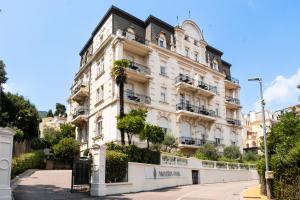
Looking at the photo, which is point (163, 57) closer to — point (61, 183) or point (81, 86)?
point (81, 86)

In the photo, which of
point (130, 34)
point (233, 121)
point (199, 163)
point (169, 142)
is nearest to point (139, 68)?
point (130, 34)

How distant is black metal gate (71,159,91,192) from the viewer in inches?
764

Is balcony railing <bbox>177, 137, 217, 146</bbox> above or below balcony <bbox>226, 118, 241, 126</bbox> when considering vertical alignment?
below

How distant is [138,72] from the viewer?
33844 millimetres

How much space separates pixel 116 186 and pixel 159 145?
38.2 ft

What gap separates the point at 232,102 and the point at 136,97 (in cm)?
1892

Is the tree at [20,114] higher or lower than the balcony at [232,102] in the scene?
lower

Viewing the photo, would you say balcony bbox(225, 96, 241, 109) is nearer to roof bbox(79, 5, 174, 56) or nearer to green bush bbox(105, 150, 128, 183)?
roof bbox(79, 5, 174, 56)

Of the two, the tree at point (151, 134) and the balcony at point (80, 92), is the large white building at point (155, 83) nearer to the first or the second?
the balcony at point (80, 92)

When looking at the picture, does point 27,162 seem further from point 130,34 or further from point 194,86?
point 194,86

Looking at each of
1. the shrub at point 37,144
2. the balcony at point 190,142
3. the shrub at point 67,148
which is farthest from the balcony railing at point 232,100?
the shrub at point 37,144

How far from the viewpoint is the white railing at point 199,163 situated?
88.0ft

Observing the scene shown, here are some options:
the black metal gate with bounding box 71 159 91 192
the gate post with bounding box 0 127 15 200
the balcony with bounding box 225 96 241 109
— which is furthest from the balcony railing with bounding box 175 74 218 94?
the gate post with bounding box 0 127 15 200

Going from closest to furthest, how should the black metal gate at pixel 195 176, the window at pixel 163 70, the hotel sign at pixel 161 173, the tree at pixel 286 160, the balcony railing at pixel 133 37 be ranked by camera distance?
the tree at pixel 286 160 → the hotel sign at pixel 161 173 → the black metal gate at pixel 195 176 → the balcony railing at pixel 133 37 → the window at pixel 163 70
